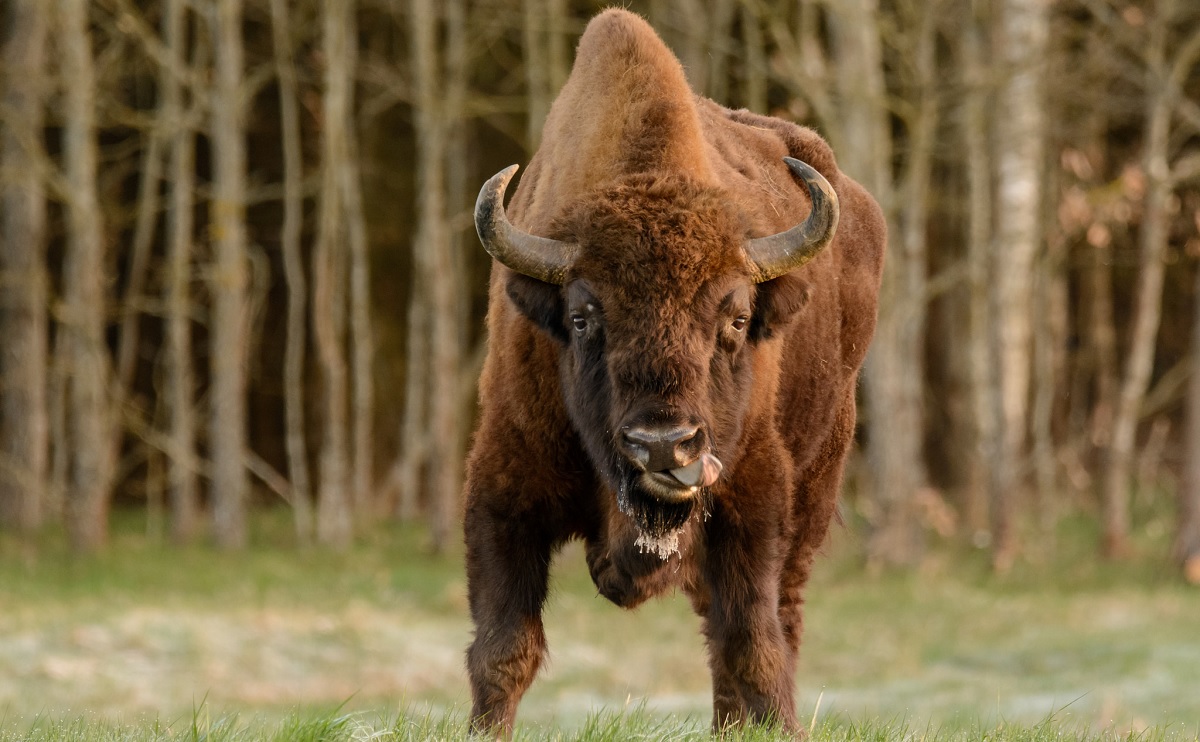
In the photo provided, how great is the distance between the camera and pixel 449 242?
19.9 m

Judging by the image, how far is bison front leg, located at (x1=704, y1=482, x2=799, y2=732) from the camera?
5.98m

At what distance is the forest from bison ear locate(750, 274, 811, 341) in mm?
9324

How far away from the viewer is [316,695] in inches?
446

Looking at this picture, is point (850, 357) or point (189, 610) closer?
point (850, 357)

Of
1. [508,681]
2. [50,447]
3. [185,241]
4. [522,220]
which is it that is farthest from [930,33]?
[50,447]

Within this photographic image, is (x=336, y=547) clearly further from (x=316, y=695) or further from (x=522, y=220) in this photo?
(x=522, y=220)

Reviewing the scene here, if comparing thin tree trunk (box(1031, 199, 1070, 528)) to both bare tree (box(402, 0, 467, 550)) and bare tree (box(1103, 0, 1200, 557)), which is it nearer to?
bare tree (box(1103, 0, 1200, 557))

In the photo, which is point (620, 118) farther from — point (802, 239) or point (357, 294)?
point (357, 294)

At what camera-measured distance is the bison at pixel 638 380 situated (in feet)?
18.1

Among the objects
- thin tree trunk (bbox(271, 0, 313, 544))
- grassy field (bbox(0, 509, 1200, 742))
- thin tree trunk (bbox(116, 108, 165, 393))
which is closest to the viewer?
grassy field (bbox(0, 509, 1200, 742))

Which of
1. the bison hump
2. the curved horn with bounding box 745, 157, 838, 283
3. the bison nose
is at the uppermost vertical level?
the bison hump

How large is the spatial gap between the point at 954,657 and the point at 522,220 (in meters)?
7.58

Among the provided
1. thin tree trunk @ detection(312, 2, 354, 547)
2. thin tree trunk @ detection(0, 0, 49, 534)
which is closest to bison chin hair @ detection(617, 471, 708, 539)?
thin tree trunk @ detection(312, 2, 354, 547)

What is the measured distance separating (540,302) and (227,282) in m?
11.9
